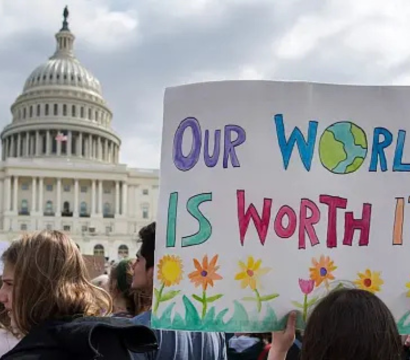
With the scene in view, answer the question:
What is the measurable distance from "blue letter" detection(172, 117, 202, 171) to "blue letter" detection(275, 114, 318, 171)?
274 millimetres

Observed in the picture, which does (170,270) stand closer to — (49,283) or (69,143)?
(49,283)

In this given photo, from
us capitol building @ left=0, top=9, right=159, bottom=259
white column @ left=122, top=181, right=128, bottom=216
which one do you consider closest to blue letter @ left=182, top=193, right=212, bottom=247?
us capitol building @ left=0, top=9, right=159, bottom=259

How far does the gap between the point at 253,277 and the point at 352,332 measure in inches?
28.7

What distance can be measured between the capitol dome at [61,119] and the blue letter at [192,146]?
2657 inches

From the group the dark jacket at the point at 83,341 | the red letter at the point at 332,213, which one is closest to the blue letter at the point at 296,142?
the red letter at the point at 332,213

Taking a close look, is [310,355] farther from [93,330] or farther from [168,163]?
[168,163]

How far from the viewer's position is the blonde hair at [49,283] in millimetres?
2123

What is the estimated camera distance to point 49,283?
2148 millimetres

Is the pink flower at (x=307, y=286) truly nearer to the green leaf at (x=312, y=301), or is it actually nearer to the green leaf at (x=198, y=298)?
the green leaf at (x=312, y=301)

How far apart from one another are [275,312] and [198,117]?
70 centimetres

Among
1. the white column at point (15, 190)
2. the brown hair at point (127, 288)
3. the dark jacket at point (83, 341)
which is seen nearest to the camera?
the dark jacket at point (83, 341)

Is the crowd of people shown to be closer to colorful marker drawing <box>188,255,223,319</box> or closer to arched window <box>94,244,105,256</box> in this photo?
colorful marker drawing <box>188,255,223,319</box>

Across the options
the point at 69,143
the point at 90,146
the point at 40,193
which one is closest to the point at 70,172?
the point at 40,193

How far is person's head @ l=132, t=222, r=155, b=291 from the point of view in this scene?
9.06ft
